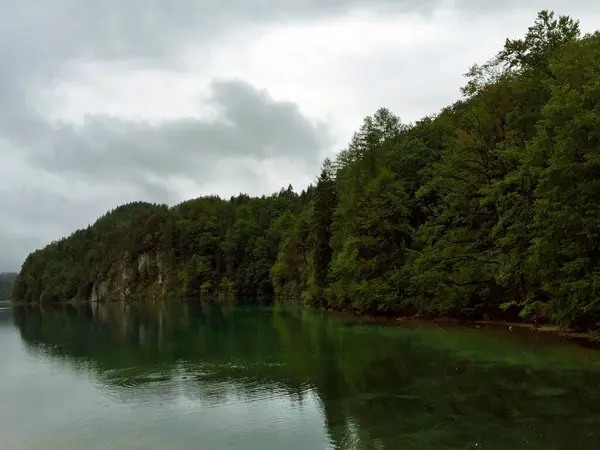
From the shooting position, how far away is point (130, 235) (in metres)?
170

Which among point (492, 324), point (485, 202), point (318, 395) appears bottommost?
point (318, 395)

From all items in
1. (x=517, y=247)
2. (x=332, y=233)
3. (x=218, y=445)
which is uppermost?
(x=332, y=233)

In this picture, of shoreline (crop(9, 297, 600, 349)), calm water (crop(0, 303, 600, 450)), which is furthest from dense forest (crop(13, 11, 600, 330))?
calm water (crop(0, 303, 600, 450))

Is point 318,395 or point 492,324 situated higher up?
point 492,324

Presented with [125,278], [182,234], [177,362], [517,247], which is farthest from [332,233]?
[125,278]

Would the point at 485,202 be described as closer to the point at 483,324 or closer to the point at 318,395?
the point at 483,324

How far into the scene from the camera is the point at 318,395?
1873cm

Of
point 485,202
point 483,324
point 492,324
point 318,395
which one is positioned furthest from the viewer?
point 483,324

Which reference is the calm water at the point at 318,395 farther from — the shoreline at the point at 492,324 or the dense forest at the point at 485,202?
the dense forest at the point at 485,202

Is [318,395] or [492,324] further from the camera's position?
[492,324]

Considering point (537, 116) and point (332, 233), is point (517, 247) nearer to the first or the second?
point (537, 116)

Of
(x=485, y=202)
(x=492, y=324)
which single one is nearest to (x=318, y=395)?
(x=485, y=202)

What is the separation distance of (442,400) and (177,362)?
52.9ft

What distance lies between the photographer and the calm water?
13.8m
